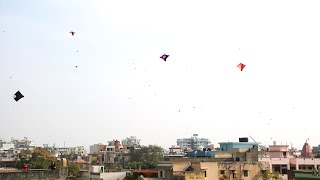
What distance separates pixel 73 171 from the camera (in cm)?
6794

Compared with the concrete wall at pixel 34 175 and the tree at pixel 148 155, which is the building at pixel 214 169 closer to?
the concrete wall at pixel 34 175

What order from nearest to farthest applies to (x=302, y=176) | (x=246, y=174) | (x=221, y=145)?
(x=302, y=176) → (x=246, y=174) → (x=221, y=145)

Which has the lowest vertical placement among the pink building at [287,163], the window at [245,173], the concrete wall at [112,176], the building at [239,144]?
the concrete wall at [112,176]

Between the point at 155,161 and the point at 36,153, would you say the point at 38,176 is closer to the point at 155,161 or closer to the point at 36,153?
the point at 36,153

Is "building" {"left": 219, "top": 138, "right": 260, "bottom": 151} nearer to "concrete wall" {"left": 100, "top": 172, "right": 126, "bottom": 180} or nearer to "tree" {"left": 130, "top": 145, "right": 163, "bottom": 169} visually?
"concrete wall" {"left": 100, "top": 172, "right": 126, "bottom": 180}

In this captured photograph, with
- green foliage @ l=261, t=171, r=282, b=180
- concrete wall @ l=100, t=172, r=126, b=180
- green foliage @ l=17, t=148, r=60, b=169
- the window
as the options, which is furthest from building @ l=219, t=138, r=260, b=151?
green foliage @ l=17, t=148, r=60, b=169

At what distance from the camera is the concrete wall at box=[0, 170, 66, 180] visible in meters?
18.9

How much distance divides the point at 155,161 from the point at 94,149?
6178cm

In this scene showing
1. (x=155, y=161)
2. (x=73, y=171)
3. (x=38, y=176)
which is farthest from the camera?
(x=155, y=161)

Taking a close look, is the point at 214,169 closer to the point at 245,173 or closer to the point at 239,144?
the point at 245,173

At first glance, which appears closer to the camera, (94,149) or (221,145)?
(221,145)

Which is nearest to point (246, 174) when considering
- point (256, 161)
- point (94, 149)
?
point (256, 161)

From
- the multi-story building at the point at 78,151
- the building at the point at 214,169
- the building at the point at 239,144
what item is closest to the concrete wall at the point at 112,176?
the building at the point at 214,169

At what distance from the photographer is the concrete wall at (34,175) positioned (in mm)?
18938
